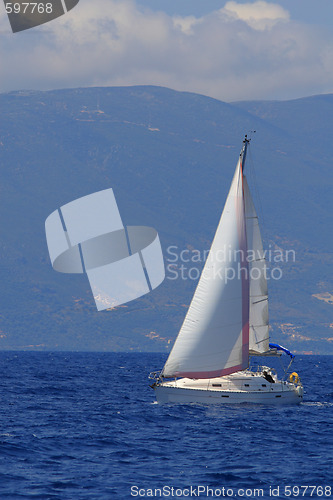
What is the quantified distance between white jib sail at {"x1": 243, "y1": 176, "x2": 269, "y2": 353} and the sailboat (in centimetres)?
13

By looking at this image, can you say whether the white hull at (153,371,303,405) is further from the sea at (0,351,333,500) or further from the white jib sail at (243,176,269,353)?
the white jib sail at (243,176,269,353)

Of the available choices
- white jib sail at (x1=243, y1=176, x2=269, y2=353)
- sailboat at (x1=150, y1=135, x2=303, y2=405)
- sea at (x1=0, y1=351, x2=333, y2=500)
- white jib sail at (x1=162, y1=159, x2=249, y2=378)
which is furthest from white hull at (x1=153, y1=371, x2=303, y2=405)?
white jib sail at (x1=243, y1=176, x2=269, y2=353)

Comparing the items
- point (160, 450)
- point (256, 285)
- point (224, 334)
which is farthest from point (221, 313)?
point (160, 450)

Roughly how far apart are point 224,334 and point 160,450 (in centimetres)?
1611

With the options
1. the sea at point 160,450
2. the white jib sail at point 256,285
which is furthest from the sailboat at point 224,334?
the sea at point 160,450

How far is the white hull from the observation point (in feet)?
171

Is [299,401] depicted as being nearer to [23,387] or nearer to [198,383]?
[198,383]

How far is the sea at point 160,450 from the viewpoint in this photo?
102 ft

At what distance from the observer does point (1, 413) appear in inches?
2015

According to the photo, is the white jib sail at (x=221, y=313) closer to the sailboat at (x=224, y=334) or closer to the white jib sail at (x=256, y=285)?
the sailboat at (x=224, y=334)

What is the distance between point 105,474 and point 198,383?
20471mm

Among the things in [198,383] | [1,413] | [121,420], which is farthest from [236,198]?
[1,413]

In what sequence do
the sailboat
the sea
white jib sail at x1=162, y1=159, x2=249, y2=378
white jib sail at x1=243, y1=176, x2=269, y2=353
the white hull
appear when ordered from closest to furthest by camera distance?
the sea, the white hull, the sailboat, white jib sail at x1=162, y1=159, x2=249, y2=378, white jib sail at x1=243, y1=176, x2=269, y2=353

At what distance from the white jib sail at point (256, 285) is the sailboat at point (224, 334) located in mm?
134
